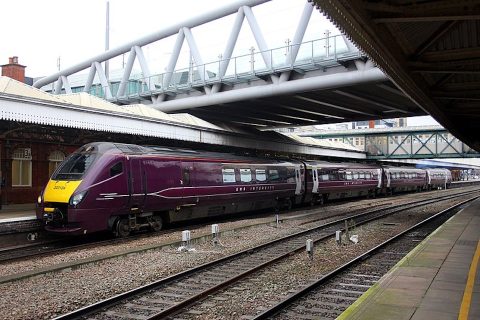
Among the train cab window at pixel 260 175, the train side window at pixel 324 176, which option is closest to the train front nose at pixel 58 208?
the train cab window at pixel 260 175

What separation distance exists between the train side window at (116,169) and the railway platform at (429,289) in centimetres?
876

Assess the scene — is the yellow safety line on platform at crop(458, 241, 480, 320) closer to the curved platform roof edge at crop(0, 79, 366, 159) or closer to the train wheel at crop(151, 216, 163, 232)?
the train wheel at crop(151, 216, 163, 232)


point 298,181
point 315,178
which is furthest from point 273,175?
point 315,178

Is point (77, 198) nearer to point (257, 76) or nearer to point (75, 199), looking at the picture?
point (75, 199)

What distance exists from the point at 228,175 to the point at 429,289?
13604 millimetres

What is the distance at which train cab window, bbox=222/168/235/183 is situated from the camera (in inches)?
794

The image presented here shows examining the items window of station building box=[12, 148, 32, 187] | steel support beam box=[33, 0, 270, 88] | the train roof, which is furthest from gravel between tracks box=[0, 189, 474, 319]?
steel support beam box=[33, 0, 270, 88]

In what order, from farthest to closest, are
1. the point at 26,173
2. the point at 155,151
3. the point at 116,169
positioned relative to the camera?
the point at 26,173 → the point at 155,151 → the point at 116,169

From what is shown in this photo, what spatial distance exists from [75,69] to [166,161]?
40.1 metres

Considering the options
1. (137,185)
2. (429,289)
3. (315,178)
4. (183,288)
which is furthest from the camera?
(315,178)

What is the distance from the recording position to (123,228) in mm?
15352

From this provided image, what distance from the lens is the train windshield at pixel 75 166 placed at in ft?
46.5

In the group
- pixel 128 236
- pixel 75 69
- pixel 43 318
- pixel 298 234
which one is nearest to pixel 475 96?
pixel 298 234

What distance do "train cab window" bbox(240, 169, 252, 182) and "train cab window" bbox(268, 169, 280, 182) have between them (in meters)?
1.95
